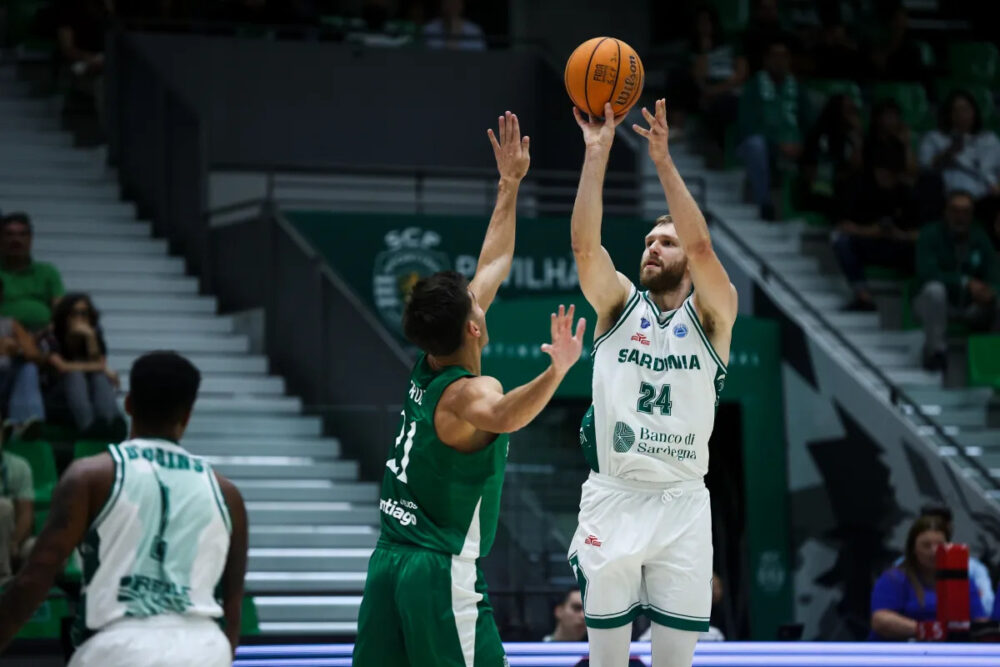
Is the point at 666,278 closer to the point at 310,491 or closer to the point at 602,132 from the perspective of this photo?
the point at 602,132

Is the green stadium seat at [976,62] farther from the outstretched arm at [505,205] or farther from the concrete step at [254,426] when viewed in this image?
the outstretched arm at [505,205]

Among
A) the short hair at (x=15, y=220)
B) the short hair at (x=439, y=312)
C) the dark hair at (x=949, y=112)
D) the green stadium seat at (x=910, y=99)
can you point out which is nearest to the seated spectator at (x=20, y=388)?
the short hair at (x=15, y=220)

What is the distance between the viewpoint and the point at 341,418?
1244cm

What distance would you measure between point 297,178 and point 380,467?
5.32m

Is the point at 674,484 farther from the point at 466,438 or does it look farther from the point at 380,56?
the point at 380,56

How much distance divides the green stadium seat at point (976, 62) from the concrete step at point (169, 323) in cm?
918

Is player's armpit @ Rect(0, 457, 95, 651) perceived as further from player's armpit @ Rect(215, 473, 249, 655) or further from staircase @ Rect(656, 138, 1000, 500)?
staircase @ Rect(656, 138, 1000, 500)

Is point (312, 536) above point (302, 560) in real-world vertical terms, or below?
above

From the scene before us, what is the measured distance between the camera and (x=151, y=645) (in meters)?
4.36

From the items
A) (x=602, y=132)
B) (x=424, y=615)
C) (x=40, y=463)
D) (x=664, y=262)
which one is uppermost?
(x=602, y=132)

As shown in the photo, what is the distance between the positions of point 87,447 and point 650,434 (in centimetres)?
532

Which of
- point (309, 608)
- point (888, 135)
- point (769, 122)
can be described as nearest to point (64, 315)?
point (309, 608)

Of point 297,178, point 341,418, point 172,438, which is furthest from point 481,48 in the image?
point 172,438

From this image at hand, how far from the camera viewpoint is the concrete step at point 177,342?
13047 millimetres
